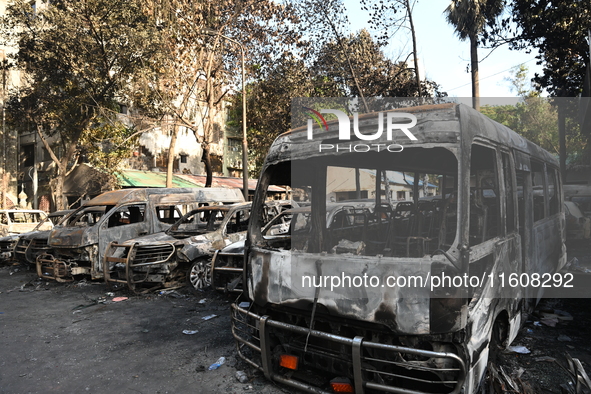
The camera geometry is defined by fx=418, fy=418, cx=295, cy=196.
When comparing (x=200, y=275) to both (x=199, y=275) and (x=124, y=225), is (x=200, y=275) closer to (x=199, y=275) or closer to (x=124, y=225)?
(x=199, y=275)

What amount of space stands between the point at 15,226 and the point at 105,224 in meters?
5.77

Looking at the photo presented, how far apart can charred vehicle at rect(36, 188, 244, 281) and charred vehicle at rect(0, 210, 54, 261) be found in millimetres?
2798

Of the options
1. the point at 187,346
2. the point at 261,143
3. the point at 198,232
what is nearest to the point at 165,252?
the point at 198,232

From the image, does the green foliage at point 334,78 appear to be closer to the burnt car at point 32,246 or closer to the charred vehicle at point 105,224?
the charred vehicle at point 105,224

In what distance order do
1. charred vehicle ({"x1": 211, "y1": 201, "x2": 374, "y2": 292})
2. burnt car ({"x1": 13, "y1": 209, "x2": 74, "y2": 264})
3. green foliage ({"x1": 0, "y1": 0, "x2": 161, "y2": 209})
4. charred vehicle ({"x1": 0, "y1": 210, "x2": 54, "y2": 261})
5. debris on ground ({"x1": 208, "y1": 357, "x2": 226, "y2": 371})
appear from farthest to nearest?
1. green foliage ({"x1": 0, "y1": 0, "x2": 161, "y2": 209})
2. charred vehicle ({"x1": 0, "y1": 210, "x2": 54, "y2": 261})
3. burnt car ({"x1": 13, "y1": 209, "x2": 74, "y2": 264})
4. charred vehicle ({"x1": 211, "y1": 201, "x2": 374, "y2": 292})
5. debris on ground ({"x1": 208, "y1": 357, "x2": 226, "y2": 371})

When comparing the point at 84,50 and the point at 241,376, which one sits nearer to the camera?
the point at 241,376

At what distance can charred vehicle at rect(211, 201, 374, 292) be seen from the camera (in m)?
4.50

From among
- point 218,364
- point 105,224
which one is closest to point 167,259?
point 105,224

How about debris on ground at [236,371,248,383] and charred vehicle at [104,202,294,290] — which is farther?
charred vehicle at [104,202,294,290]

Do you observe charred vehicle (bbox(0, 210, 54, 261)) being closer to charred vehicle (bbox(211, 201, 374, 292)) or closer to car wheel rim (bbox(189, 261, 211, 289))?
car wheel rim (bbox(189, 261, 211, 289))

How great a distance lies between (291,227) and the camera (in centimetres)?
478

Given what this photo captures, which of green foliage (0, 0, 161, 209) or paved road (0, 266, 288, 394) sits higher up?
green foliage (0, 0, 161, 209)

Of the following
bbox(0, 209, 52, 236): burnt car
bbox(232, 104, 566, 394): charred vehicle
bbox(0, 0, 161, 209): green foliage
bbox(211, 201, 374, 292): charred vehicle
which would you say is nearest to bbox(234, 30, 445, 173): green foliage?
bbox(0, 0, 161, 209): green foliage

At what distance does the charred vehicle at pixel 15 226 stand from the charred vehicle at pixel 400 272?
10.5 metres
